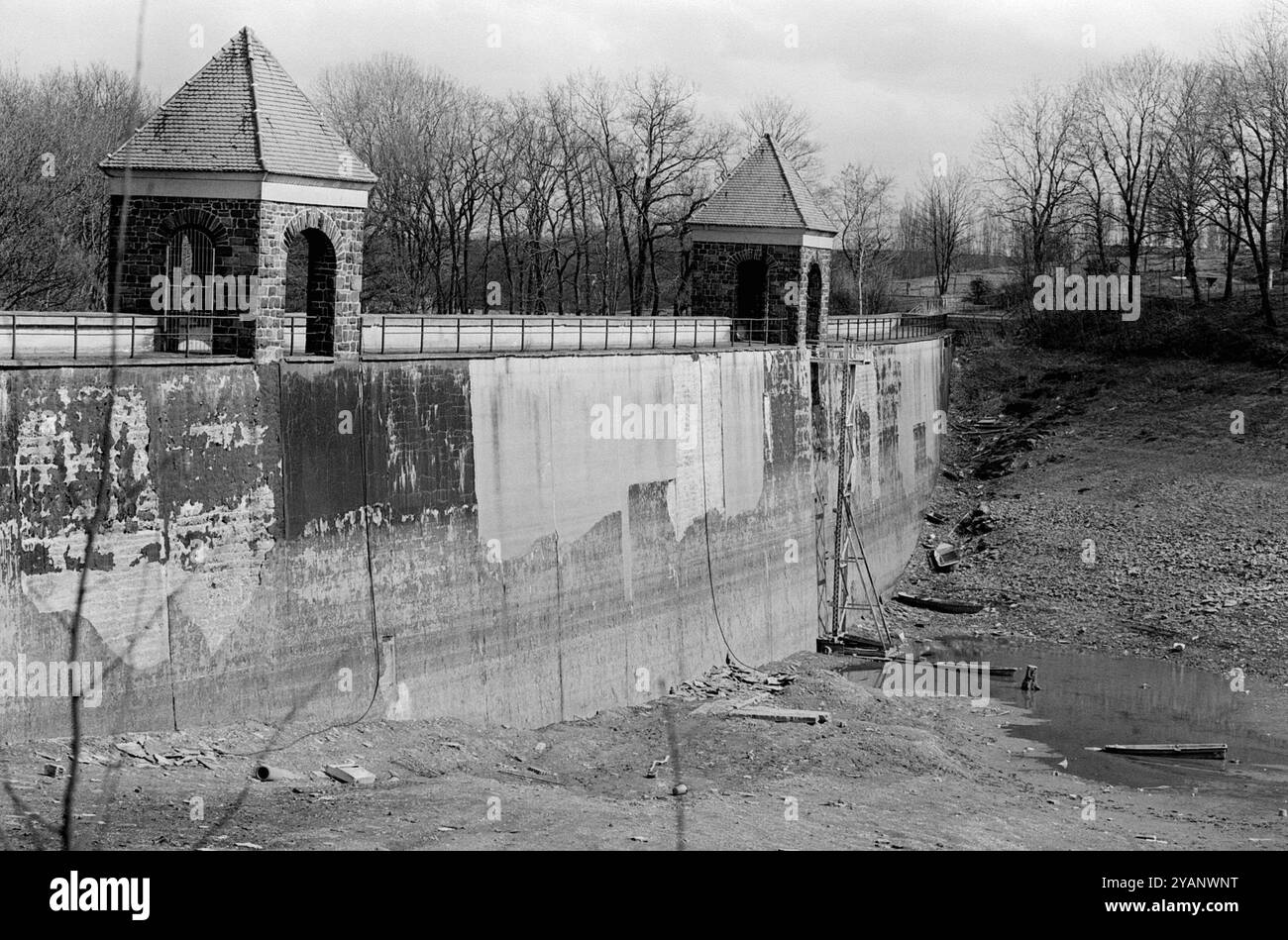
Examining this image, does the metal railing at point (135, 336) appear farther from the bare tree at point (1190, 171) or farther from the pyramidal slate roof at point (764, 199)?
the bare tree at point (1190, 171)

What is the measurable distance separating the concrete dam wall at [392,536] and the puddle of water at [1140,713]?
4992 millimetres

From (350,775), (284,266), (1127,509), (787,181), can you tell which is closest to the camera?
(350,775)

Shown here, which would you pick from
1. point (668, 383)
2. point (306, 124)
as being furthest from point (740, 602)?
point (306, 124)

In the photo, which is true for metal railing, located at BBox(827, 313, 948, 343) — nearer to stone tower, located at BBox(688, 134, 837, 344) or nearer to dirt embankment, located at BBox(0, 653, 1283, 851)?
stone tower, located at BBox(688, 134, 837, 344)

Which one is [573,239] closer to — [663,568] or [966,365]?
[966,365]

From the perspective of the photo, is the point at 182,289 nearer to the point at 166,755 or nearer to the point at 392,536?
the point at 392,536

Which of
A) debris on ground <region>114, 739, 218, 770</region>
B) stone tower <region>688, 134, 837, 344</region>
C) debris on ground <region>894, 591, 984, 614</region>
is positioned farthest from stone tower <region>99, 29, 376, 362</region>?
debris on ground <region>894, 591, 984, 614</region>

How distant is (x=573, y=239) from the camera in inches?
2170

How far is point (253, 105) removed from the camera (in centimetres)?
1992

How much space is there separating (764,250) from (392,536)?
558 inches

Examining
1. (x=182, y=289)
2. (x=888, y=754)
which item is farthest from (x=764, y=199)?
(x=182, y=289)

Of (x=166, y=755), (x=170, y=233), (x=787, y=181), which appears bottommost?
(x=166, y=755)

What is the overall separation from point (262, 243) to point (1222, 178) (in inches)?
1845
